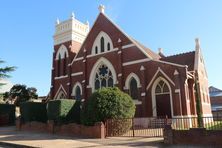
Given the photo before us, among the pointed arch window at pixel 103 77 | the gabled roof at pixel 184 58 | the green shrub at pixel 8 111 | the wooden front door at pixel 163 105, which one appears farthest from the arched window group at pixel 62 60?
the wooden front door at pixel 163 105

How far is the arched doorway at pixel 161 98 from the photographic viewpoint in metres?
26.2

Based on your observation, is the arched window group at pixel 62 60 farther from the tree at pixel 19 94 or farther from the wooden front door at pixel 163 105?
the wooden front door at pixel 163 105

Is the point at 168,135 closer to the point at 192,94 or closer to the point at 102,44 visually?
the point at 192,94

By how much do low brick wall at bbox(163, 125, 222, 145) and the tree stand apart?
3329cm

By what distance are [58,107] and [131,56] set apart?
35.0 feet

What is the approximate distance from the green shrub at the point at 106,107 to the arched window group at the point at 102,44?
39.8 ft

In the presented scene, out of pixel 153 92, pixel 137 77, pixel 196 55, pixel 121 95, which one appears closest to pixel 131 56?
pixel 137 77

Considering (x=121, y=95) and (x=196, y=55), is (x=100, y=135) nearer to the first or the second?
(x=121, y=95)

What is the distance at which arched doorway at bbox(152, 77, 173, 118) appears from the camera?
26.2 meters

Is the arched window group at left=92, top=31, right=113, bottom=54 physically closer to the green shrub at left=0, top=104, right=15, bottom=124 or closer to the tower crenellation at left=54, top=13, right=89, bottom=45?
the tower crenellation at left=54, top=13, right=89, bottom=45

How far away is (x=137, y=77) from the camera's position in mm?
Answer: 28281

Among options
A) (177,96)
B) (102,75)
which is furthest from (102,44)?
(177,96)

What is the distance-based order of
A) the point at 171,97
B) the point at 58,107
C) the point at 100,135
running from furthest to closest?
1. the point at 171,97
2. the point at 58,107
3. the point at 100,135

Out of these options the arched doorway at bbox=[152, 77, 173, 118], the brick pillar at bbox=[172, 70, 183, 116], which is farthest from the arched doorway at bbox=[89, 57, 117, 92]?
the brick pillar at bbox=[172, 70, 183, 116]
